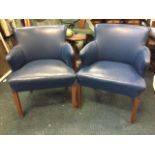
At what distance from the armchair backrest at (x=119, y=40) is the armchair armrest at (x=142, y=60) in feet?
0.26

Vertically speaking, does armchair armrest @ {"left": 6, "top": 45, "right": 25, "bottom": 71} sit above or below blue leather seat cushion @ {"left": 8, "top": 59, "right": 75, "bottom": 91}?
above

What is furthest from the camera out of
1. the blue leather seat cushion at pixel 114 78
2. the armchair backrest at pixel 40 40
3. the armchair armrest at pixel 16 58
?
the armchair backrest at pixel 40 40

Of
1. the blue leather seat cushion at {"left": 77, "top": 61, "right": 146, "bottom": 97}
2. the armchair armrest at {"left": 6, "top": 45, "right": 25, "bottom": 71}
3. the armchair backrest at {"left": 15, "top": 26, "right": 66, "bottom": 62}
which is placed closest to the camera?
the blue leather seat cushion at {"left": 77, "top": 61, "right": 146, "bottom": 97}

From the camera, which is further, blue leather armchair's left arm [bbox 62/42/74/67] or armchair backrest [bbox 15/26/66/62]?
armchair backrest [bbox 15/26/66/62]

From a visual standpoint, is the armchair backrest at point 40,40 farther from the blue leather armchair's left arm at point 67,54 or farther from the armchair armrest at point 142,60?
the armchair armrest at point 142,60

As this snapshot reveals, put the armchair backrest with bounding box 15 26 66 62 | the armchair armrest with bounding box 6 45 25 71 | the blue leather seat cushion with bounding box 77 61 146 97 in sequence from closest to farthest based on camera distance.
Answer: the blue leather seat cushion with bounding box 77 61 146 97, the armchair armrest with bounding box 6 45 25 71, the armchair backrest with bounding box 15 26 66 62

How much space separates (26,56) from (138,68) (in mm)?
1126

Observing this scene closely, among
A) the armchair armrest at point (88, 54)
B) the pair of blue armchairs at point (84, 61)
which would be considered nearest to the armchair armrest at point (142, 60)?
the pair of blue armchairs at point (84, 61)

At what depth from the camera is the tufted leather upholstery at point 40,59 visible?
4.84ft

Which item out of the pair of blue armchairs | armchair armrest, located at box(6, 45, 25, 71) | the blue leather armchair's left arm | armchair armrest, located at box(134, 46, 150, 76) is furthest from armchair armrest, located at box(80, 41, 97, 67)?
armchair armrest, located at box(6, 45, 25, 71)

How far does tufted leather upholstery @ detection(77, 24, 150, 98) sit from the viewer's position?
142 centimetres

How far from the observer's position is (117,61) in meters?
1.75

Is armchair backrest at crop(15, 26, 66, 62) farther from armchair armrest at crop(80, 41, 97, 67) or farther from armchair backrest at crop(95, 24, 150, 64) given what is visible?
armchair backrest at crop(95, 24, 150, 64)
